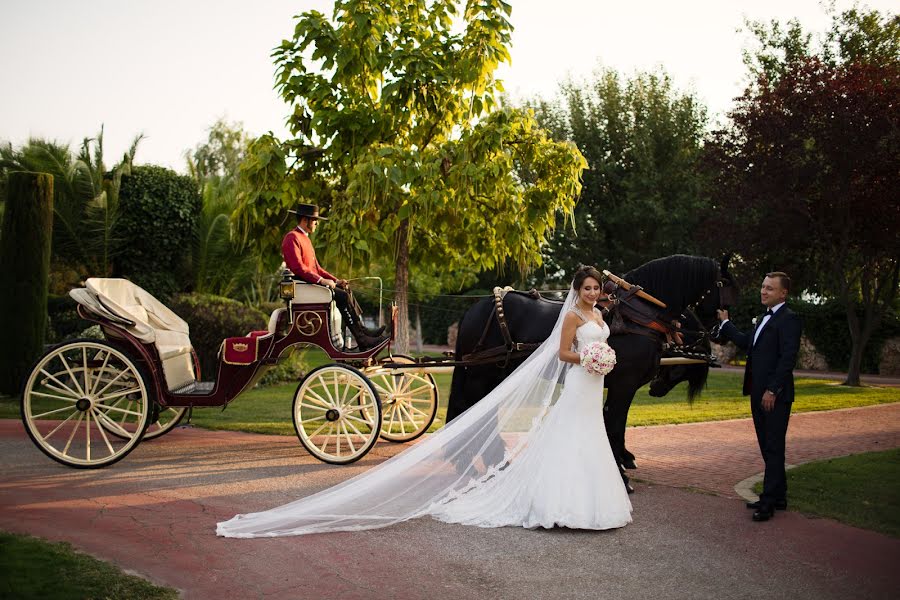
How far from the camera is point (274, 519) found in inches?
214

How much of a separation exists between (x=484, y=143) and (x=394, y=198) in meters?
1.48

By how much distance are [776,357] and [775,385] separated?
26 centimetres

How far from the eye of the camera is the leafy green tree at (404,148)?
10.5 meters

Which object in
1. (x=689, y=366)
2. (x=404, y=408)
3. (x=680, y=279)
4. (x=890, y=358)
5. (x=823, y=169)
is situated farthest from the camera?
(x=890, y=358)

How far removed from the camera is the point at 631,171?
26.8 meters

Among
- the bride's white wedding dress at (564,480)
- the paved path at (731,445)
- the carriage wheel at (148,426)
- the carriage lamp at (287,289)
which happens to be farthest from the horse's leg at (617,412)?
the carriage wheel at (148,426)

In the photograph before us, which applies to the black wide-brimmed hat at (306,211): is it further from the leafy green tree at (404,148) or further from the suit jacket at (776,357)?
the suit jacket at (776,357)

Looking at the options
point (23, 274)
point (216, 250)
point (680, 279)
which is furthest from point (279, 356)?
point (216, 250)

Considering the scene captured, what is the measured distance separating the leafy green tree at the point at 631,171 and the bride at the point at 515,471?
19.9m

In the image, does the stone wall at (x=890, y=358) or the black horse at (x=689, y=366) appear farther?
the stone wall at (x=890, y=358)

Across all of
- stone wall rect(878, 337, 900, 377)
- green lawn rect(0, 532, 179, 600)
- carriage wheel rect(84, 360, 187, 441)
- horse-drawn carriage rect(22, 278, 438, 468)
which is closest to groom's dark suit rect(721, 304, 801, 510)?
horse-drawn carriage rect(22, 278, 438, 468)

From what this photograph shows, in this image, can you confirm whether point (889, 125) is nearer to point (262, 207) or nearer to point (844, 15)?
point (844, 15)

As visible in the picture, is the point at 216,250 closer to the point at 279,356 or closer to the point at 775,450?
the point at 279,356

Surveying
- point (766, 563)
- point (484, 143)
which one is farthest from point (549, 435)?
point (484, 143)
